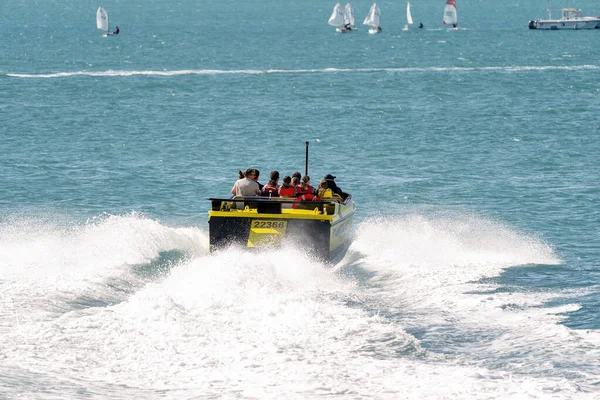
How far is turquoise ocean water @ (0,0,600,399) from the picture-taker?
13.4m

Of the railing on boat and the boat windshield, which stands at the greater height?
the boat windshield

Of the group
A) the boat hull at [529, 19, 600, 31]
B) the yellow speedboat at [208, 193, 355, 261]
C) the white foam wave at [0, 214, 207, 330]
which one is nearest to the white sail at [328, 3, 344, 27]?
the boat hull at [529, 19, 600, 31]

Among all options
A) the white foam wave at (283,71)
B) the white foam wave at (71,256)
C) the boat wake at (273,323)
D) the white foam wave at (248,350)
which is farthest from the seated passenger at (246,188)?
the white foam wave at (283,71)

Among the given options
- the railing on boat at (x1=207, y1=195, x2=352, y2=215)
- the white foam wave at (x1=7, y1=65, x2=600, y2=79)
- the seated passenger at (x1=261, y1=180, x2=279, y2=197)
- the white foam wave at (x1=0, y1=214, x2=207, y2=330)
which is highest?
the white foam wave at (x1=7, y1=65, x2=600, y2=79)

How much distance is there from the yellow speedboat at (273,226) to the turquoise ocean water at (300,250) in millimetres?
327

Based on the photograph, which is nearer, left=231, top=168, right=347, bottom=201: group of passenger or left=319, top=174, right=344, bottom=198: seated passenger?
left=231, top=168, right=347, bottom=201: group of passenger

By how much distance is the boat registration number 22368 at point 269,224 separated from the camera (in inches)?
746

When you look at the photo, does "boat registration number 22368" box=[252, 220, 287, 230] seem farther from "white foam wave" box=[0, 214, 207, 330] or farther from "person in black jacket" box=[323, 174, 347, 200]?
"person in black jacket" box=[323, 174, 347, 200]

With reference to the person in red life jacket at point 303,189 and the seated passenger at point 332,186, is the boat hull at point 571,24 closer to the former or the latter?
the seated passenger at point 332,186

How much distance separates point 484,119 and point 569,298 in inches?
1275

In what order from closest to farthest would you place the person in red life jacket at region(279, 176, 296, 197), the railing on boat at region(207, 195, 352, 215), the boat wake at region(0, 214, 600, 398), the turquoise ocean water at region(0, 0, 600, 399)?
the boat wake at region(0, 214, 600, 398) → the turquoise ocean water at region(0, 0, 600, 399) → the railing on boat at region(207, 195, 352, 215) → the person in red life jacket at region(279, 176, 296, 197)

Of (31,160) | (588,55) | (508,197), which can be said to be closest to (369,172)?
(508,197)

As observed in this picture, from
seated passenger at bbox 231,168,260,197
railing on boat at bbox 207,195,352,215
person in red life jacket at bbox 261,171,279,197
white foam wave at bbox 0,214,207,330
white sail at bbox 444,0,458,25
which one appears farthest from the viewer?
white sail at bbox 444,0,458,25

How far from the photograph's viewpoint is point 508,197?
30453mm
